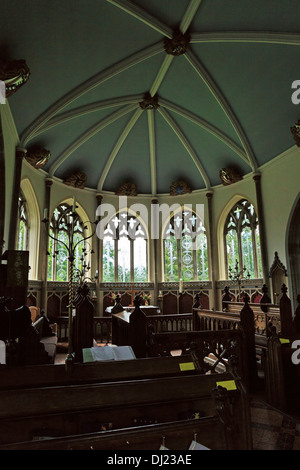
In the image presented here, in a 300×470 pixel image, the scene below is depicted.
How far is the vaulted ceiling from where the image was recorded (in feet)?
26.7

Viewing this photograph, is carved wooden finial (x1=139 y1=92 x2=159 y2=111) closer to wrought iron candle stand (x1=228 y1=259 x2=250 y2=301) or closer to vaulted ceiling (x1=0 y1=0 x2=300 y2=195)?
vaulted ceiling (x1=0 y1=0 x2=300 y2=195)

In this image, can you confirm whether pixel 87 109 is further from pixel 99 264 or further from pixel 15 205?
pixel 99 264

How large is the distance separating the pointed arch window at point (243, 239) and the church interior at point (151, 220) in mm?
68

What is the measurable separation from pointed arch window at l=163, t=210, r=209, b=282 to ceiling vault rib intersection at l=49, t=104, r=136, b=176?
557cm

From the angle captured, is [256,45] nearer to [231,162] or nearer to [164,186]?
[231,162]

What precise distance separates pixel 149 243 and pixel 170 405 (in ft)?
41.9

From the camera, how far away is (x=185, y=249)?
1552 cm

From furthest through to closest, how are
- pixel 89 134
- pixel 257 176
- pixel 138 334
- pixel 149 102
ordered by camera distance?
pixel 257 176 < pixel 89 134 < pixel 149 102 < pixel 138 334

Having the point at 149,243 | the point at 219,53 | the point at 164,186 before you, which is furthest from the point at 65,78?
the point at 149,243

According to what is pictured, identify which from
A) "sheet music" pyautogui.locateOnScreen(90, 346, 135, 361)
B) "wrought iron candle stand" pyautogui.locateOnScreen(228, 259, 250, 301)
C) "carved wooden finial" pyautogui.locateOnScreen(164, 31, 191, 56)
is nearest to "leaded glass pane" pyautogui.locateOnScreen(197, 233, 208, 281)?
"wrought iron candle stand" pyautogui.locateOnScreen(228, 259, 250, 301)

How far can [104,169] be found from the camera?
14375mm

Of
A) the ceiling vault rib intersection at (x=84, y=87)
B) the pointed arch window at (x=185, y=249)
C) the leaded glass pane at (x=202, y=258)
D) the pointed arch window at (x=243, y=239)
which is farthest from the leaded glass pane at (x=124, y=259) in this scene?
the ceiling vault rib intersection at (x=84, y=87)

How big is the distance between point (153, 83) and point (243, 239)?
24.5 feet

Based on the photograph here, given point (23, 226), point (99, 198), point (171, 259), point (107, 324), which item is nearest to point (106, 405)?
point (107, 324)
